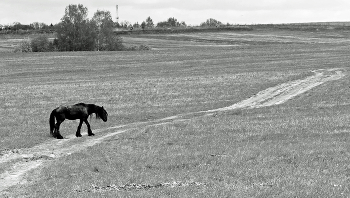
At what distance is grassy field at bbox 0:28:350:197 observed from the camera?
16.4 metres

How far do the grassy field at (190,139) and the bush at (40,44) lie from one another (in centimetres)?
6301

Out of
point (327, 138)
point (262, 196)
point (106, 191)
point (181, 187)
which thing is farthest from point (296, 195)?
point (327, 138)

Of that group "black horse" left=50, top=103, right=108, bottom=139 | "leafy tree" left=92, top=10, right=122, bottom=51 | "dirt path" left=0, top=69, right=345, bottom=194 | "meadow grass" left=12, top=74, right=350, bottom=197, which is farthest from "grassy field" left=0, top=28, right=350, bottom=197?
"leafy tree" left=92, top=10, right=122, bottom=51

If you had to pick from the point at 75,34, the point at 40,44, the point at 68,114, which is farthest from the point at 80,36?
the point at 68,114

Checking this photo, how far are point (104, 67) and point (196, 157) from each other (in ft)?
213

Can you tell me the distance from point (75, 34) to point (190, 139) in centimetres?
11775

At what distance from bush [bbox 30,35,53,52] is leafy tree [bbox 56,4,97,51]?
3.53m

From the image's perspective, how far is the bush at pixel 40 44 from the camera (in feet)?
437

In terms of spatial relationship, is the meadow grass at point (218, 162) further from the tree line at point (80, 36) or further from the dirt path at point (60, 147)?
the tree line at point (80, 36)

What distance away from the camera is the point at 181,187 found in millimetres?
16078

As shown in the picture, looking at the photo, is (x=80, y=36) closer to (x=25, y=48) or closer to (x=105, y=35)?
(x=105, y=35)

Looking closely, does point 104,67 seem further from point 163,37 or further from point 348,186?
point 163,37

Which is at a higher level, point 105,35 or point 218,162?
point 218,162

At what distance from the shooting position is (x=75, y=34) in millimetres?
140000
